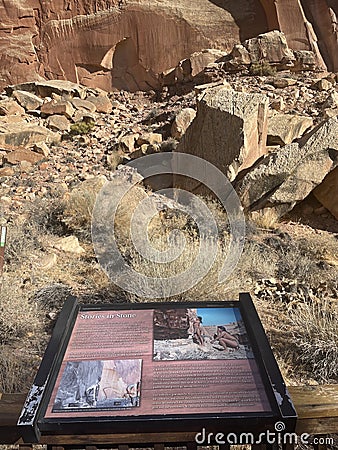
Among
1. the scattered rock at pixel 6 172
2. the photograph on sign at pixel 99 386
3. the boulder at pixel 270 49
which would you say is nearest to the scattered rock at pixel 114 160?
the scattered rock at pixel 6 172

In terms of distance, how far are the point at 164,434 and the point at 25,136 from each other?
10.7 meters

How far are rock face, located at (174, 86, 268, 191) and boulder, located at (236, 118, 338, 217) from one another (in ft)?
1.41

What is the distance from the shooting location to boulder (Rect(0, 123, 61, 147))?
1120 centimetres

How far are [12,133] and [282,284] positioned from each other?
8.63 m

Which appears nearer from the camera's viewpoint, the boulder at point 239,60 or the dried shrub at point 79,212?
the dried shrub at point 79,212

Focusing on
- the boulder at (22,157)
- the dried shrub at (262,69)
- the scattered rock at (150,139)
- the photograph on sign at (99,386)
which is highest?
the dried shrub at (262,69)

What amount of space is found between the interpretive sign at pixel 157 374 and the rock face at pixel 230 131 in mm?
4861

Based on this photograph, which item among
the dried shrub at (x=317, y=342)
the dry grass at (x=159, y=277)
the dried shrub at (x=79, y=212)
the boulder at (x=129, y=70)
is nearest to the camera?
the dried shrub at (x=317, y=342)

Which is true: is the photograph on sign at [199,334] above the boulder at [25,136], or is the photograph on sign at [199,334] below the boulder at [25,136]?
above

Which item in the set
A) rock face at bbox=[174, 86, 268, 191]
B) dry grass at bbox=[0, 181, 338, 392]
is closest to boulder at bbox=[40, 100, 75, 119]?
rock face at bbox=[174, 86, 268, 191]

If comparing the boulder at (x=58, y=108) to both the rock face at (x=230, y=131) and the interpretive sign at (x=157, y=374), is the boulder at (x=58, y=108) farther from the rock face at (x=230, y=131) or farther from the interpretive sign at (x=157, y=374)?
the interpretive sign at (x=157, y=374)

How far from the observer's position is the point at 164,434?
1.61 metres

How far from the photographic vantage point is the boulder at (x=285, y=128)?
8.36m

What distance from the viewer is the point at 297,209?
6.92 metres
